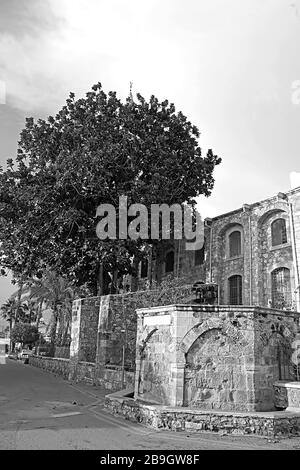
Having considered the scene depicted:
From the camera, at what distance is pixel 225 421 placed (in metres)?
7.90

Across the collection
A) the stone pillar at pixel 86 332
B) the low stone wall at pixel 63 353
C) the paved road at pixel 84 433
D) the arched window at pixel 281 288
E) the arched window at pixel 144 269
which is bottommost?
the paved road at pixel 84 433

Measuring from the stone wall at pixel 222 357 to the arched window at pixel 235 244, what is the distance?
13783 millimetres

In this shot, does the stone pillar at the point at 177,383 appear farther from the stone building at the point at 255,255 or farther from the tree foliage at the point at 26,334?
the tree foliage at the point at 26,334

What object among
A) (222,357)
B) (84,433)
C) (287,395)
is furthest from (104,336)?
(287,395)

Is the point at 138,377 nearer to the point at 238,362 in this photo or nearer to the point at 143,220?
the point at 238,362

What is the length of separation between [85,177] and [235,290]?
1071 centimetres

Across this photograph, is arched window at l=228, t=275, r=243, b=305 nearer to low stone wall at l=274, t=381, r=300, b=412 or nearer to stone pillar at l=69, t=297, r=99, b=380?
stone pillar at l=69, t=297, r=99, b=380

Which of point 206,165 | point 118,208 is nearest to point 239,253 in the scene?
point 206,165

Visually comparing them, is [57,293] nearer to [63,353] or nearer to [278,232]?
[63,353]

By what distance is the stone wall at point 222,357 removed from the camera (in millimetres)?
8667

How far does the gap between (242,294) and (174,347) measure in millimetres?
13626

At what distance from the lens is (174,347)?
9047 mm
